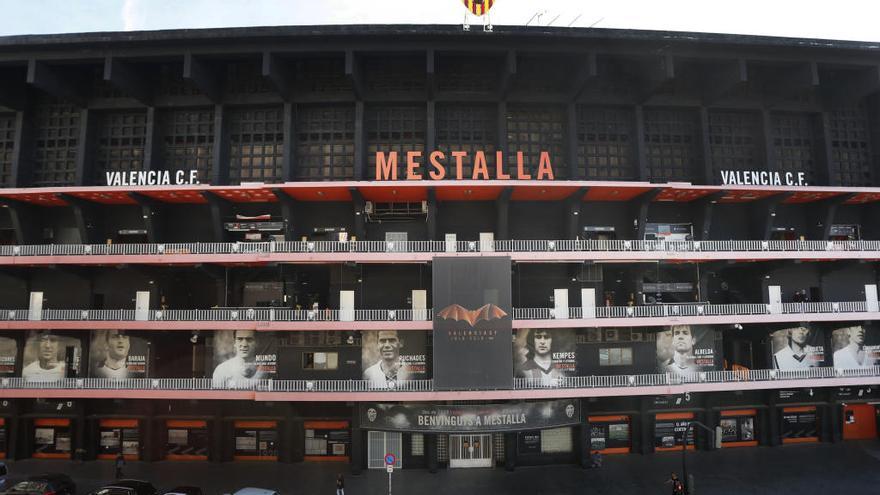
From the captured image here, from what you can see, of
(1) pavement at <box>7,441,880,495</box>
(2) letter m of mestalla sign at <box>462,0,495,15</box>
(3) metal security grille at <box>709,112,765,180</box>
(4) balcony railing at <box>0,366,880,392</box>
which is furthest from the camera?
(3) metal security grille at <box>709,112,765,180</box>

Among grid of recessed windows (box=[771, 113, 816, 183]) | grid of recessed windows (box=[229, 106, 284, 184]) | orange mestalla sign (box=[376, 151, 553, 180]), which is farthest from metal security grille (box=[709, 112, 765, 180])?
grid of recessed windows (box=[229, 106, 284, 184])

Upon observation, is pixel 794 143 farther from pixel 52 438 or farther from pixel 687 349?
pixel 52 438

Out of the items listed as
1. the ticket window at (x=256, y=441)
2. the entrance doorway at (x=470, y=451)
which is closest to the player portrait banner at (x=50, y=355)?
the ticket window at (x=256, y=441)

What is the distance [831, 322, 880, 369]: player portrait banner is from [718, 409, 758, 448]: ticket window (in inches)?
267

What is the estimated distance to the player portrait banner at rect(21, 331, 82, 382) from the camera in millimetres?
29094

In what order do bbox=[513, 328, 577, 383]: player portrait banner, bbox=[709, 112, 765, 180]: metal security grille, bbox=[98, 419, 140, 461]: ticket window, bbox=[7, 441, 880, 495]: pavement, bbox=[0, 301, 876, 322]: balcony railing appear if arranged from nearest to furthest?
bbox=[7, 441, 880, 495]: pavement
bbox=[0, 301, 876, 322]: balcony railing
bbox=[513, 328, 577, 383]: player portrait banner
bbox=[98, 419, 140, 461]: ticket window
bbox=[709, 112, 765, 180]: metal security grille

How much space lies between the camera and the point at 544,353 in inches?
1079

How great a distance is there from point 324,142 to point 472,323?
15.3 metres

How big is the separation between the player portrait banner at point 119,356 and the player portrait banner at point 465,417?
48.6ft

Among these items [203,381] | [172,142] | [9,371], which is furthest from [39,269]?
[203,381]

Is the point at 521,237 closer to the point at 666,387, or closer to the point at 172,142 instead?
the point at 666,387

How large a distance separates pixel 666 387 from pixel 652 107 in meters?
18.3

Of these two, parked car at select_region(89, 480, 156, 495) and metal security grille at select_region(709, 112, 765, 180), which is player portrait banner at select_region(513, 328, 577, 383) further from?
parked car at select_region(89, 480, 156, 495)

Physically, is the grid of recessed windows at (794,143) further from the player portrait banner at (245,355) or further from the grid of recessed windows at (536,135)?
the player portrait banner at (245,355)
